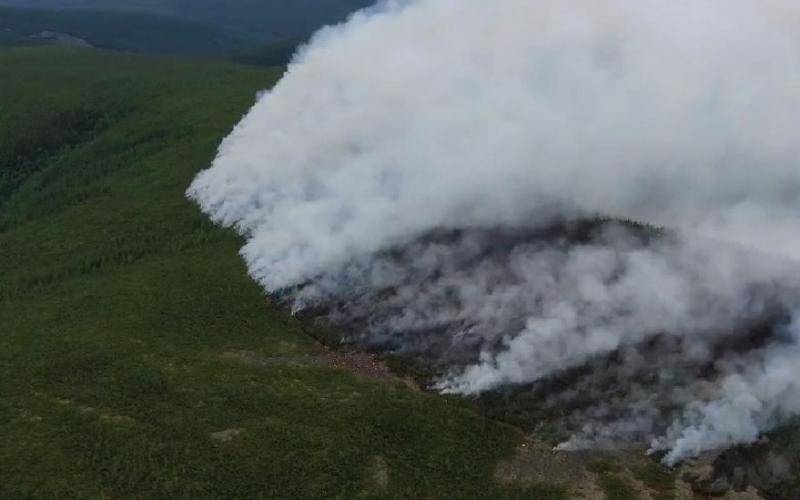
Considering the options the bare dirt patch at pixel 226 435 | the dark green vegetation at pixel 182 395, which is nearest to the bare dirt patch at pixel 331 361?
the dark green vegetation at pixel 182 395

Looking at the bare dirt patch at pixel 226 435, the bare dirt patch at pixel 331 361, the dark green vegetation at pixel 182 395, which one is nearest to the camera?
the dark green vegetation at pixel 182 395

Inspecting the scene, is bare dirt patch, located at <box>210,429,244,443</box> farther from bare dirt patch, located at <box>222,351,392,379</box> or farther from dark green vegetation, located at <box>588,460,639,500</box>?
dark green vegetation, located at <box>588,460,639,500</box>

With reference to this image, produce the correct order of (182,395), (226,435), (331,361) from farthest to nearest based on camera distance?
(331,361) < (182,395) < (226,435)

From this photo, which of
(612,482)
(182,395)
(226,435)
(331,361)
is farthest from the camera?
(331,361)

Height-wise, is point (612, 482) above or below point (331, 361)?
below

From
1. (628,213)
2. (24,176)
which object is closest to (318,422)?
(628,213)

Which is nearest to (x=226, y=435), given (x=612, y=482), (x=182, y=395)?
(x=182, y=395)

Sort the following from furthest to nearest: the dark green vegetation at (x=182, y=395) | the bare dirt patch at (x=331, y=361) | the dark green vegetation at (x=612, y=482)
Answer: the bare dirt patch at (x=331, y=361) → the dark green vegetation at (x=182, y=395) → the dark green vegetation at (x=612, y=482)

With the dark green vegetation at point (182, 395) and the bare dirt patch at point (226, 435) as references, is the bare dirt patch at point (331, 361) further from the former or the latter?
the bare dirt patch at point (226, 435)

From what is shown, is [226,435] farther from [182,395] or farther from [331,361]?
[331,361]
